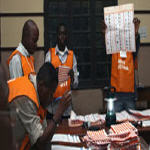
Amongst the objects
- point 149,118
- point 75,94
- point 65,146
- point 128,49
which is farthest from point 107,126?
point 75,94

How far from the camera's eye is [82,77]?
13.3 feet

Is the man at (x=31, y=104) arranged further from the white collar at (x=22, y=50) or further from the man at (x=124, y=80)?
the man at (x=124, y=80)

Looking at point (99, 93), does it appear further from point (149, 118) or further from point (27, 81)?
point (27, 81)

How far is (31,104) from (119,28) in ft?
5.06

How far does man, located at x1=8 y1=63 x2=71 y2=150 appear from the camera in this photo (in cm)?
145

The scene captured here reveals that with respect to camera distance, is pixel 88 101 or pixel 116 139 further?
pixel 88 101

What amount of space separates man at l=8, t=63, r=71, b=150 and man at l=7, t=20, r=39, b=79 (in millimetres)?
731

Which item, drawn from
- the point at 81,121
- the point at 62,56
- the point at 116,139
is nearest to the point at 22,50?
the point at 62,56

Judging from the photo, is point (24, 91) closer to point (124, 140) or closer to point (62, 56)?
point (124, 140)

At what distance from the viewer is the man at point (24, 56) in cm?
235

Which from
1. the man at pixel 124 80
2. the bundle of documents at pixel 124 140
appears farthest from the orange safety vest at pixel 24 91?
the man at pixel 124 80

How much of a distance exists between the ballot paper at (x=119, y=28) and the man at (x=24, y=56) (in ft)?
2.63

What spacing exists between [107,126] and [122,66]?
0.97 m

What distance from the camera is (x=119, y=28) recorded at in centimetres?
264
